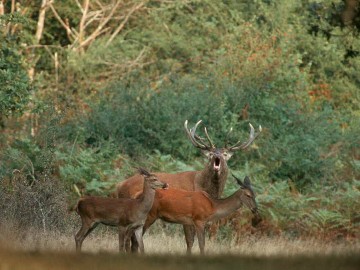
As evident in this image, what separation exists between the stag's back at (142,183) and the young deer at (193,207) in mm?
394

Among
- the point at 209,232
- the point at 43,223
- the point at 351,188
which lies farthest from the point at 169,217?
the point at 351,188

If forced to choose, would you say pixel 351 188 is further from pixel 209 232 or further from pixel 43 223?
pixel 43 223

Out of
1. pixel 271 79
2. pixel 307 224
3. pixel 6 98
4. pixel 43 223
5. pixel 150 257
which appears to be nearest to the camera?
pixel 150 257

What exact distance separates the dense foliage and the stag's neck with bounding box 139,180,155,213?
2786mm

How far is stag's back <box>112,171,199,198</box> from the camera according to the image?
15609 millimetres

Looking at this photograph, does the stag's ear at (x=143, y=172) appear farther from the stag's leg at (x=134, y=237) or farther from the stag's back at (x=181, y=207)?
the stag's leg at (x=134, y=237)

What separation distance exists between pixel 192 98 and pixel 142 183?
9778mm

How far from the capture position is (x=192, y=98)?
25.2 meters

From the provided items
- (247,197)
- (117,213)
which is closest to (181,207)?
(247,197)

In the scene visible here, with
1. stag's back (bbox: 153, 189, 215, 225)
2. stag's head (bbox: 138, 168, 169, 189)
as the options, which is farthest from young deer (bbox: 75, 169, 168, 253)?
stag's back (bbox: 153, 189, 215, 225)

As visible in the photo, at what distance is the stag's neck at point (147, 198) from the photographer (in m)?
14.0

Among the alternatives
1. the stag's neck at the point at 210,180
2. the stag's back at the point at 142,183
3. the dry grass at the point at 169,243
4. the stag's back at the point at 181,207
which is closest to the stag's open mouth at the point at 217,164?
the stag's neck at the point at 210,180

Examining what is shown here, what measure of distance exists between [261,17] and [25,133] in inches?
471

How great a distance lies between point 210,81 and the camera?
27.6 meters
